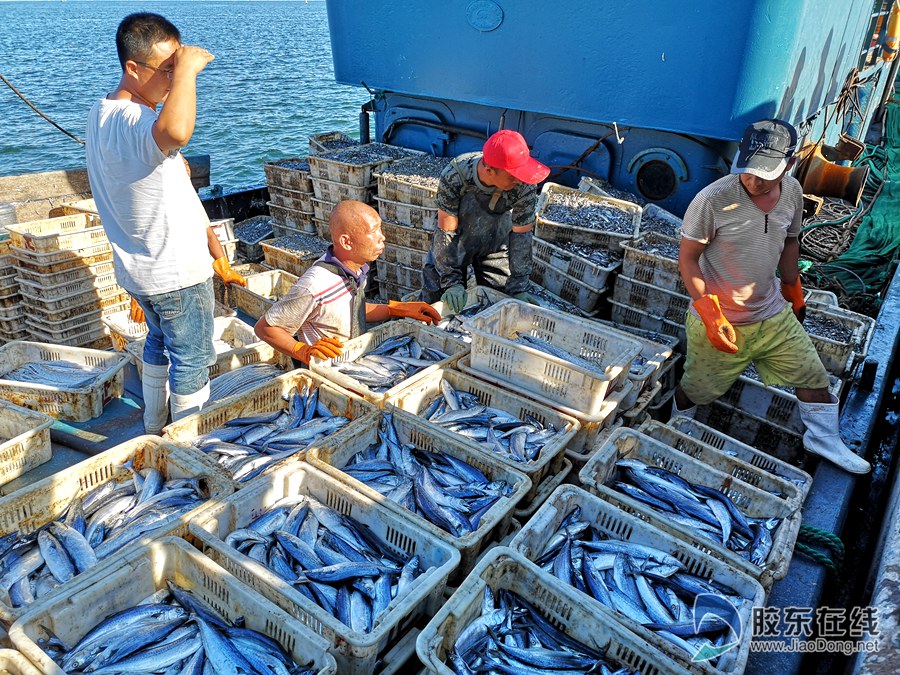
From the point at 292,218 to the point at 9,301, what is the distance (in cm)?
326

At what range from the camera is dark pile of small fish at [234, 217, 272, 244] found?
→ 8.27m

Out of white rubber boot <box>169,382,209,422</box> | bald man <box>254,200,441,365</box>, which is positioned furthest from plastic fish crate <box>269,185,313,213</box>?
white rubber boot <box>169,382,209,422</box>

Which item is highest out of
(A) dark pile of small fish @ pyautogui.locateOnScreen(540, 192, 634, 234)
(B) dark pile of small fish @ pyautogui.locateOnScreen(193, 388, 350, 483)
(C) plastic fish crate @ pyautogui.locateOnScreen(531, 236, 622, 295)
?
(A) dark pile of small fish @ pyautogui.locateOnScreen(540, 192, 634, 234)

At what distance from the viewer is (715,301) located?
3893 millimetres

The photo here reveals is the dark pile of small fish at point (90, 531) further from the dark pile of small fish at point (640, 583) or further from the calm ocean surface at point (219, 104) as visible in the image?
the calm ocean surface at point (219, 104)

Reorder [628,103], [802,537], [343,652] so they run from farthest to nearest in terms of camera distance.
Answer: [628,103] < [802,537] < [343,652]

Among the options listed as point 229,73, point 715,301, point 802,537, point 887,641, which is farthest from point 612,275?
point 229,73

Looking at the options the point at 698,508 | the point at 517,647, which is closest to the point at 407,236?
the point at 698,508

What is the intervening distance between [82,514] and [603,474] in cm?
262

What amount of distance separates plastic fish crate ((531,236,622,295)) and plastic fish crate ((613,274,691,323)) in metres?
0.16

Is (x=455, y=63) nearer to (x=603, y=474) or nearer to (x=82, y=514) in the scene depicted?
(x=603, y=474)

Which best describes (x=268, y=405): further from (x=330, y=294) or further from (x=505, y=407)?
(x=505, y=407)

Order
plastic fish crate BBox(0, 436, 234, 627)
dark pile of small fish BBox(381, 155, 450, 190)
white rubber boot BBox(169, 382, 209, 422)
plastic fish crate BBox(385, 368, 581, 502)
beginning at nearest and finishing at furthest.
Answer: plastic fish crate BBox(0, 436, 234, 627) → plastic fish crate BBox(385, 368, 581, 502) → white rubber boot BBox(169, 382, 209, 422) → dark pile of small fish BBox(381, 155, 450, 190)

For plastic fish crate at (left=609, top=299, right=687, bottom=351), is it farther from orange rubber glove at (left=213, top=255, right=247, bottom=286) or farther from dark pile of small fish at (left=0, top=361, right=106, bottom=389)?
dark pile of small fish at (left=0, top=361, right=106, bottom=389)
